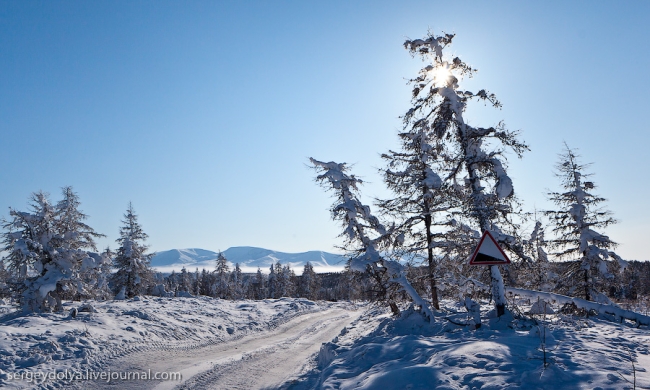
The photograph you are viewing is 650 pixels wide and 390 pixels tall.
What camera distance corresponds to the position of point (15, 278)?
22.2 metres

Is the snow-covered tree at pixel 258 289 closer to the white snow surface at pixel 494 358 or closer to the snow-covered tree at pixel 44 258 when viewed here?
the snow-covered tree at pixel 44 258

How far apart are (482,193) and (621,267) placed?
1408 cm

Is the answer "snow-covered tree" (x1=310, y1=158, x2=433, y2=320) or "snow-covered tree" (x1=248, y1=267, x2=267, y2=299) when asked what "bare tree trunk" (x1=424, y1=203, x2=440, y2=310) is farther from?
"snow-covered tree" (x1=248, y1=267, x2=267, y2=299)

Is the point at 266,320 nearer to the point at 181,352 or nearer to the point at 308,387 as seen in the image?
the point at 181,352

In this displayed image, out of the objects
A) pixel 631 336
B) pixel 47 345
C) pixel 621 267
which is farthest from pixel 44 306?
pixel 621 267

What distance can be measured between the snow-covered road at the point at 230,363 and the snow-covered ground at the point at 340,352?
0.12 feet

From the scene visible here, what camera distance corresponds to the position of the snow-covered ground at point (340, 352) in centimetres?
616

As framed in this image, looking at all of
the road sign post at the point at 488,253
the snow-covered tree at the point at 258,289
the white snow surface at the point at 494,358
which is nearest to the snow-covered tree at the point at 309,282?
the snow-covered tree at the point at 258,289

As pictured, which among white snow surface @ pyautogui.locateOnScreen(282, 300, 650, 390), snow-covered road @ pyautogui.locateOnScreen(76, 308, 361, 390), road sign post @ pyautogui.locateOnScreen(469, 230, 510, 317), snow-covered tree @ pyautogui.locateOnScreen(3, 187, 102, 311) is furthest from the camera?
snow-covered tree @ pyautogui.locateOnScreen(3, 187, 102, 311)

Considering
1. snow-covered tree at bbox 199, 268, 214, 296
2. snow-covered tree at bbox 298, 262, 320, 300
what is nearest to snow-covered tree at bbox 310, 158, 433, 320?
snow-covered tree at bbox 298, 262, 320, 300

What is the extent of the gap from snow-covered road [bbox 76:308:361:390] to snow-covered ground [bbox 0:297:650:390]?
4cm

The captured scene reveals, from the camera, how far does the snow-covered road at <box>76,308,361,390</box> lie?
9812 mm

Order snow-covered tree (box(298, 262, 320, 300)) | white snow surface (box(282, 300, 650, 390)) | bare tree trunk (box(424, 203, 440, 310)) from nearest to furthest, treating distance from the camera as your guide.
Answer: white snow surface (box(282, 300, 650, 390)), bare tree trunk (box(424, 203, 440, 310)), snow-covered tree (box(298, 262, 320, 300))

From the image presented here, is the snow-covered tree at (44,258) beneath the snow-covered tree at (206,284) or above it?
above
